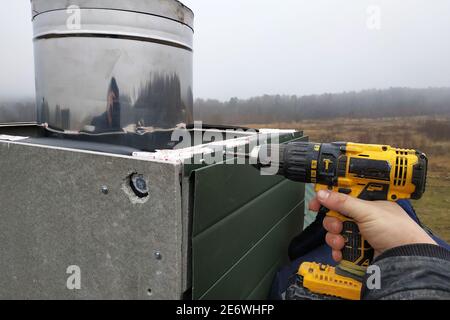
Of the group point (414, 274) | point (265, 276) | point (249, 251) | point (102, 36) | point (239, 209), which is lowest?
point (265, 276)

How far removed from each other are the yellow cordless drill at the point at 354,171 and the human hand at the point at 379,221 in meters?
0.05

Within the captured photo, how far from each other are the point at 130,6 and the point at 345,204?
1406mm

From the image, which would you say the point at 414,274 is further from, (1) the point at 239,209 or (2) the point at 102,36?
(2) the point at 102,36

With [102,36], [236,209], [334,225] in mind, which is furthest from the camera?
[334,225]

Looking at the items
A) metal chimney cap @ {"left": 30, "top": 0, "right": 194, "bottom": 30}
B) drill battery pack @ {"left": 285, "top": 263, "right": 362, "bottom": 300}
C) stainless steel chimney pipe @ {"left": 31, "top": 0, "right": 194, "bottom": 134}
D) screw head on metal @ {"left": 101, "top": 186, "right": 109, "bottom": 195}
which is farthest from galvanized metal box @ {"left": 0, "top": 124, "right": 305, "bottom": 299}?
metal chimney cap @ {"left": 30, "top": 0, "right": 194, "bottom": 30}

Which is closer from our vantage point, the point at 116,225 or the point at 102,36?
the point at 116,225

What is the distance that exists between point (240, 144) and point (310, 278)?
0.90m

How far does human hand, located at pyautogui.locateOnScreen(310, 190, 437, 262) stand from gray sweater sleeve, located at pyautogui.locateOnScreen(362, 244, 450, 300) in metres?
0.14

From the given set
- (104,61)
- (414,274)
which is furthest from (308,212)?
(104,61)

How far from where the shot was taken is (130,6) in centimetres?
154

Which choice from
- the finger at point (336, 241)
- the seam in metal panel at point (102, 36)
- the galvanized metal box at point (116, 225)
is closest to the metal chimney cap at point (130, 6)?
the seam in metal panel at point (102, 36)

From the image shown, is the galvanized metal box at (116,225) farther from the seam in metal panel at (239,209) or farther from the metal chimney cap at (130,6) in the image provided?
the metal chimney cap at (130,6)

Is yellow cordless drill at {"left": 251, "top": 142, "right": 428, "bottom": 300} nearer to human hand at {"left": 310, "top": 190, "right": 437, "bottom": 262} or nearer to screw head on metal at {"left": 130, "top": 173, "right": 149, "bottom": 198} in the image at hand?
human hand at {"left": 310, "top": 190, "right": 437, "bottom": 262}
